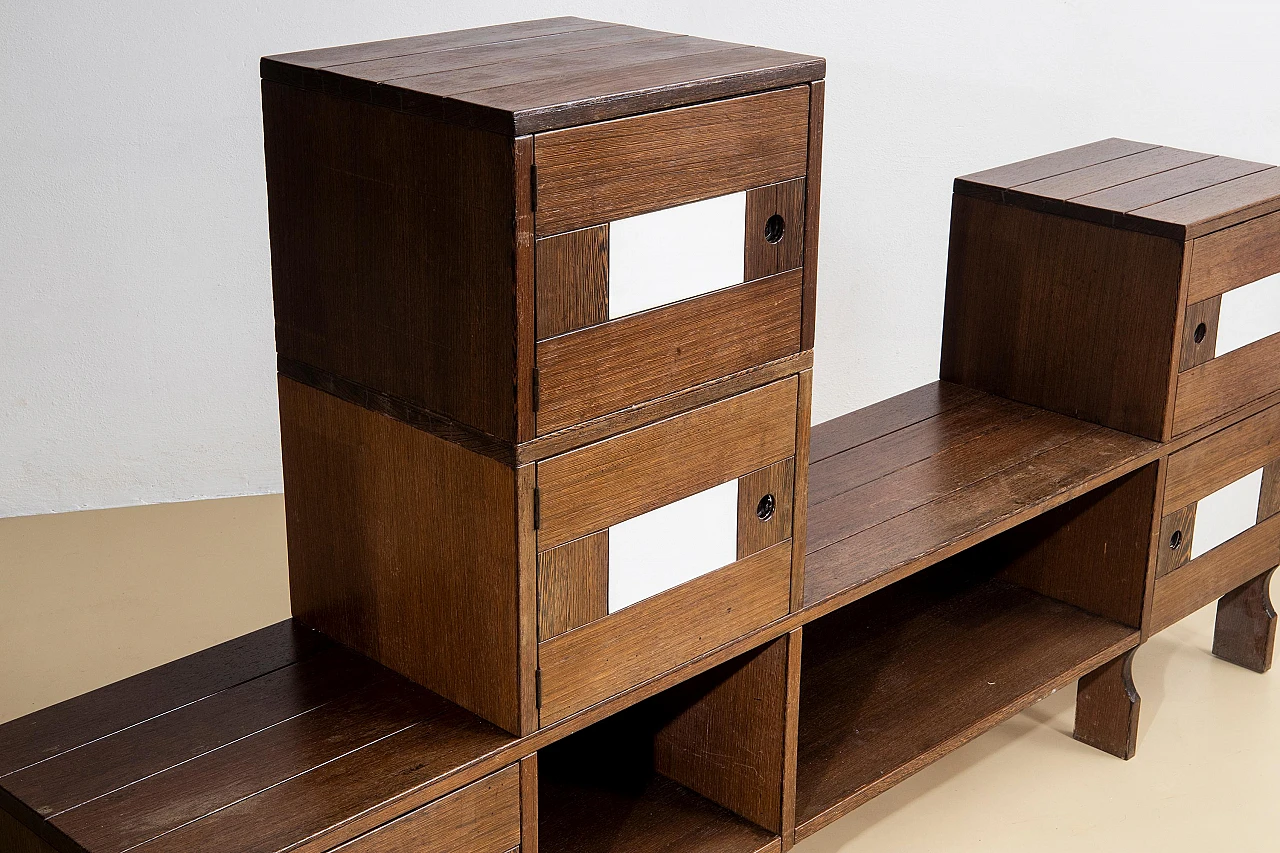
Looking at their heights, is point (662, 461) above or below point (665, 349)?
below

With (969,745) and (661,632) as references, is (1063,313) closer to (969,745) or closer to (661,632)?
(969,745)

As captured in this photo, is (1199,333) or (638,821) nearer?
(638,821)

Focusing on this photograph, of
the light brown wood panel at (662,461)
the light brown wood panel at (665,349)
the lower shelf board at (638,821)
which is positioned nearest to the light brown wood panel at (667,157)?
the light brown wood panel at (665,349)

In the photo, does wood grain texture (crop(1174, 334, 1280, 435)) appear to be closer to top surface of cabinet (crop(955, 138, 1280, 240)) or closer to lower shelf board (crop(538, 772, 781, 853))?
top surface of cabinet (crop(955, 138, 1280, 240))

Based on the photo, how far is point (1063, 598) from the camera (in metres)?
2.68

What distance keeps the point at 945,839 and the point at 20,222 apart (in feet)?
7.95

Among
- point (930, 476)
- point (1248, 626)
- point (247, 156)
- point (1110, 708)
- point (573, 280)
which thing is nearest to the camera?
point (573, 280)

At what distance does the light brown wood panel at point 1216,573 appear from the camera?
263 centimetres

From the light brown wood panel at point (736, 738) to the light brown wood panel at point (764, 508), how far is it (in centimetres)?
17

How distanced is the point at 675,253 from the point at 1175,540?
1.42m

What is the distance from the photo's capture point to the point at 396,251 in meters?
1.57

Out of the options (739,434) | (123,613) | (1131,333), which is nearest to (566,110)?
(739,434)

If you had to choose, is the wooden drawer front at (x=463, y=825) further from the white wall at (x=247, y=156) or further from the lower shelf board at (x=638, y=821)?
the white wall at (x=247, y=156)

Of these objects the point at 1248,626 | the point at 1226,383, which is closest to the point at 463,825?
the point at 1226,383
